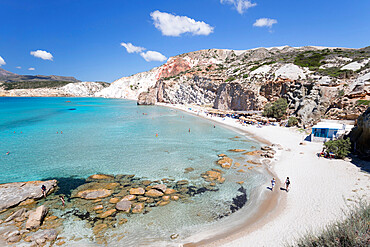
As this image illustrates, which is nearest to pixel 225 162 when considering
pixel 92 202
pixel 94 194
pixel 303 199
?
pixel 303 199

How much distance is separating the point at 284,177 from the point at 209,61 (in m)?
111

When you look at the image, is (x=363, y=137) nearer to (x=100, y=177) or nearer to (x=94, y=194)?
(x=94, y=194)

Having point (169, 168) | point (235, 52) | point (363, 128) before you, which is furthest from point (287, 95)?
point (235, 52)

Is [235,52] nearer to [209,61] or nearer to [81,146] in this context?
[209,61]

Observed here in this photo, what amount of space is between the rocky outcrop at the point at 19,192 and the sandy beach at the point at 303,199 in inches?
440

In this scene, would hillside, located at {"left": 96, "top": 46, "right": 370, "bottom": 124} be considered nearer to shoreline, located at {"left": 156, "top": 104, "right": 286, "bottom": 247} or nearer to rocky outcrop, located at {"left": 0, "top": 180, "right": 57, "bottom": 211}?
shoreline, located at {"left": 156, "top": 104, "right": 286, "bottom": 247}

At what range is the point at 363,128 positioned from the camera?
1753 centimetres

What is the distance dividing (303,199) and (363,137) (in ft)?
37.4

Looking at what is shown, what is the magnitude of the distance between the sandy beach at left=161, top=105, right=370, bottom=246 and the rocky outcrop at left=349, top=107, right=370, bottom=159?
2145mm

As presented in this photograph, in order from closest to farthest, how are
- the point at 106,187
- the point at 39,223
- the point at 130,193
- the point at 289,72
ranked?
1. the point at 39,223
2. the point at 130,193
3. the point at 106,187
4. the point at 289,72

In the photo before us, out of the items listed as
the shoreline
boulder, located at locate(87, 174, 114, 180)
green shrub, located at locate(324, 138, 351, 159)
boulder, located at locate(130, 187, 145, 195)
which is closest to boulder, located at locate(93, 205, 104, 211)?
boulder, located at locate(130, 187, 145, 195)

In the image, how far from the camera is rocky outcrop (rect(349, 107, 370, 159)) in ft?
55.3

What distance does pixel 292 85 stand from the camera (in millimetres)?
43000

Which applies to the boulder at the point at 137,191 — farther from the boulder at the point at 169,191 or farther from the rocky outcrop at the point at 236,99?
the rocky outcrop at the point at 236,99
